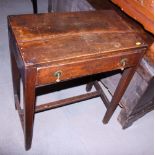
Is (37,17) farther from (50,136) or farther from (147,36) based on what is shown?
(50,136)

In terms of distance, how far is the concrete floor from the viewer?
154 centimetres

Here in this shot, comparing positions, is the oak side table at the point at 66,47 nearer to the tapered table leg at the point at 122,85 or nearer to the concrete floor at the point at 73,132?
the tapered table leg at the point at 122,85

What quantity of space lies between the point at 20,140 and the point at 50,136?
0.22 metres

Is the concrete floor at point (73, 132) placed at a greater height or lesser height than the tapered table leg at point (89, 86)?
lesser

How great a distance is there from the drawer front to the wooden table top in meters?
0.04

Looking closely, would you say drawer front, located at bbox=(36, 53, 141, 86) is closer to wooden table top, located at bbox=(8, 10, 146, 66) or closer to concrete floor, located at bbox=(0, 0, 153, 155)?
wooden table top, located at bbox=(8, 10, 146, 66)

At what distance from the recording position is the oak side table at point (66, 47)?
0.96 m

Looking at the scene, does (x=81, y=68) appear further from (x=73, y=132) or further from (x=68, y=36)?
(x=73, y=132)

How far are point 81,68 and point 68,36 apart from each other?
0.18 metres

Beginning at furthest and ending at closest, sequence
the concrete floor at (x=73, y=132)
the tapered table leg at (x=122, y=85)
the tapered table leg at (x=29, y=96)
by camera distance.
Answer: the concrete floor at (x=73, y=132)
the tapered table leg at (x=122, y=85)
the tapered table leg at (x=29, y=96)

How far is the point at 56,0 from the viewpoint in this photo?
2475 mm

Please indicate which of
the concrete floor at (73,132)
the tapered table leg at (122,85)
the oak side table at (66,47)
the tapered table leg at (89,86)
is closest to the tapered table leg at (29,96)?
the oak side table at (66,47)

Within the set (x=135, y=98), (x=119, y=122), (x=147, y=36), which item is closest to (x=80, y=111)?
(x=119, y=122)

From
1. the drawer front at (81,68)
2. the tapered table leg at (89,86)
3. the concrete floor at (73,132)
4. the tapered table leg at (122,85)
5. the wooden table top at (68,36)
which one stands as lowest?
the concrete floor at (73,132)
